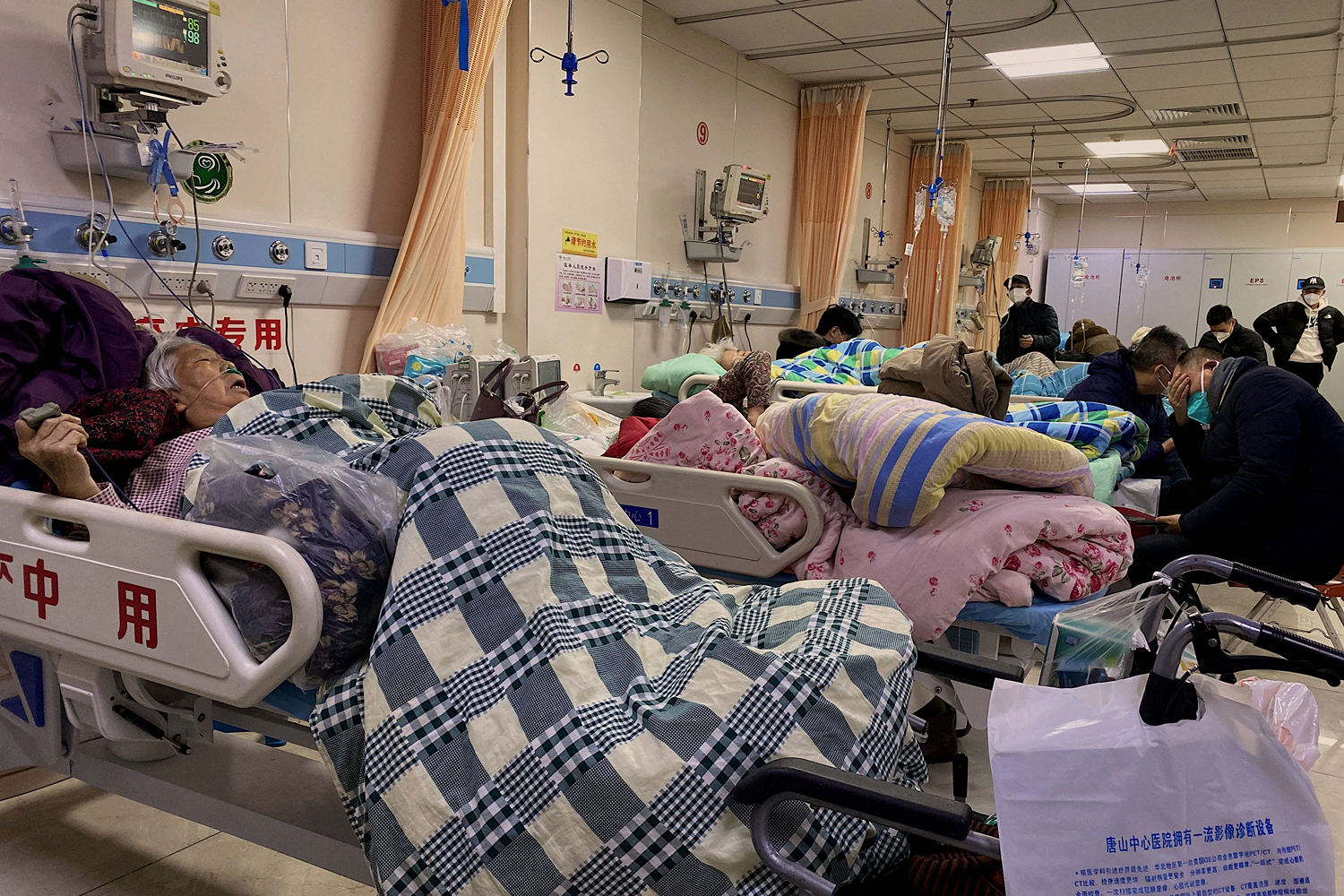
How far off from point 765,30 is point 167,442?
451 cm

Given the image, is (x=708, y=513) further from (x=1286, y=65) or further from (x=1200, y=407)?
(x=1286, y=65)

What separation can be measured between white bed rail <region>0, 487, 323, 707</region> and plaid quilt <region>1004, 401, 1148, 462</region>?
6.77 ft

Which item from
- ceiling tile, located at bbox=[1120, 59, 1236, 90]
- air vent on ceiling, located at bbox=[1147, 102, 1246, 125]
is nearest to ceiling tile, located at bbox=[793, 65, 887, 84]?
ceiling tile, located at bbox=[1120, 59, 1236, 90]

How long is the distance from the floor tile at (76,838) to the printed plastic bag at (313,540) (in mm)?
907

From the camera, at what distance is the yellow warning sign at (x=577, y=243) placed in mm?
4398

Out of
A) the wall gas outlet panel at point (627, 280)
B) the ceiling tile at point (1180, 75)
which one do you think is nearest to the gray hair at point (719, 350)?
the wall gas outlet panel at point (627, 280)

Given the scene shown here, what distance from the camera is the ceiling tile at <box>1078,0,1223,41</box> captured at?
4719 mm

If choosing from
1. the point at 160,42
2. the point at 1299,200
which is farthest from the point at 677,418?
the point at 1299,200

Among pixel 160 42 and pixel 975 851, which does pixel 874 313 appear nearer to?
pixel 160 42

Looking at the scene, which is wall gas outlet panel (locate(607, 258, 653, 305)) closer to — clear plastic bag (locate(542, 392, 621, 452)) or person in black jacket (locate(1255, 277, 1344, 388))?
clear plastic bag (locate(542, 392, 621, 452))

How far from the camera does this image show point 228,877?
1838 millimetres

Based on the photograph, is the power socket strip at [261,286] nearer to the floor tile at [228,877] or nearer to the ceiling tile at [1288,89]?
the floor tile at [228,877]

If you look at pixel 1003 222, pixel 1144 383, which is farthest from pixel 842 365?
pixel 1003 222

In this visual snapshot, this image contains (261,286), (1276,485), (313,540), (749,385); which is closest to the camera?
(313,540)
